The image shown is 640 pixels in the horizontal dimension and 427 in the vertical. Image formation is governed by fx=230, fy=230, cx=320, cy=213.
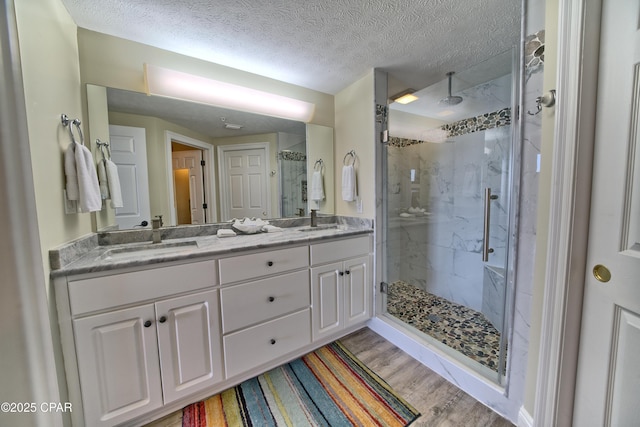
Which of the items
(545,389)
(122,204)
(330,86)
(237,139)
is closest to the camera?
(545,389)

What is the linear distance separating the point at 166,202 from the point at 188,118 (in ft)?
2.07

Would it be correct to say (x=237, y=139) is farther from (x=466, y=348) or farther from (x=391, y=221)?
(x=466, y=348)

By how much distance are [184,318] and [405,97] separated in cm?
244

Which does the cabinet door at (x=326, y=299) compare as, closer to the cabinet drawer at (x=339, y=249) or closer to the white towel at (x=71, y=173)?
the cabinet drawer at (x=339, y=249)

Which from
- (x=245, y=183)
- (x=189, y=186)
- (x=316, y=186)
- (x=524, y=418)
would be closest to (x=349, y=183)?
(x=316, y=186)

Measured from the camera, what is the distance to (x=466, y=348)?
1.65 m

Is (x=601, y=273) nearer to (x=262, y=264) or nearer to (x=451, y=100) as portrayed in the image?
(x=262, y=264)

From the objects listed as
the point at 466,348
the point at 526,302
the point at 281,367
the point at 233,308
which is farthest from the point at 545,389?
the point at 233,308

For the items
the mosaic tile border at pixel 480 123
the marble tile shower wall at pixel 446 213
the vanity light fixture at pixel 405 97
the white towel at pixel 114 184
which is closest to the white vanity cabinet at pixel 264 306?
the white towel at pixel 114 184

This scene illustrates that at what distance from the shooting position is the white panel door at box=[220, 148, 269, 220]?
6.14 ft

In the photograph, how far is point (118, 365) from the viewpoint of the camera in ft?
3.51

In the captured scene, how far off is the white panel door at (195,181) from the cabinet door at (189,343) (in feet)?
2.40

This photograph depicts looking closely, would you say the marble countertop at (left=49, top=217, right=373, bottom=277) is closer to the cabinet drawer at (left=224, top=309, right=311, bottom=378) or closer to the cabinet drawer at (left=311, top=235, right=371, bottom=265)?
the cabinet drawer at (left=311, top=235, right=371, bottom=265)

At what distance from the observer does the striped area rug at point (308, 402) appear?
119cm
